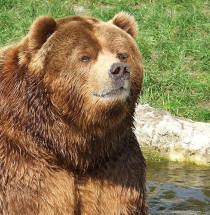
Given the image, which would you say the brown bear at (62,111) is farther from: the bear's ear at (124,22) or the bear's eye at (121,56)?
the bear's ear at (124,22)

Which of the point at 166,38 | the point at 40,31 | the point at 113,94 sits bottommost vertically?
the point at 166,38

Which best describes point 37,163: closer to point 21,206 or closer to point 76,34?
point 21,206

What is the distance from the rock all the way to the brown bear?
296 centimetres

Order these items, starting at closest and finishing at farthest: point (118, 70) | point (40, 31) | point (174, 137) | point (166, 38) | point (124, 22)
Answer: point (118, 70) → point (40, 31) → point (124, 22) → point (174, 137) → point (166, 38)

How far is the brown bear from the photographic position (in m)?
3.97

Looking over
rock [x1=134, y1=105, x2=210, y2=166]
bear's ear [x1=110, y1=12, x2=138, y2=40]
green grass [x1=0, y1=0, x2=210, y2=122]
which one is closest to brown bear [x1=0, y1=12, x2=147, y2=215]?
bear's ear [x1=110, y1=12, x2=138, y2=40]

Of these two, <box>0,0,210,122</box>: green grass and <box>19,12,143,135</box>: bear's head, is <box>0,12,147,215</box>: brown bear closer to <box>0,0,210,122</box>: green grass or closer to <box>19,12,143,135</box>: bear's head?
<box>19,12,143,135</box>: bear's head

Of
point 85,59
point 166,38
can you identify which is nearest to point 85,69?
point 85,59

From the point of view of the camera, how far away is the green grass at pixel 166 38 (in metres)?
8.67

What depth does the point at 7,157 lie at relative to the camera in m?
4.14

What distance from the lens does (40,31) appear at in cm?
409

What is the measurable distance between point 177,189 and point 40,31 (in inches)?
123

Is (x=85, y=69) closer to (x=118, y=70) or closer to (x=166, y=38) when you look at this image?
(x=118, y=70)

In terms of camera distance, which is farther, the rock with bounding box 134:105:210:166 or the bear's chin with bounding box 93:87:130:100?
the rock with bounding box 134:105:210:166
